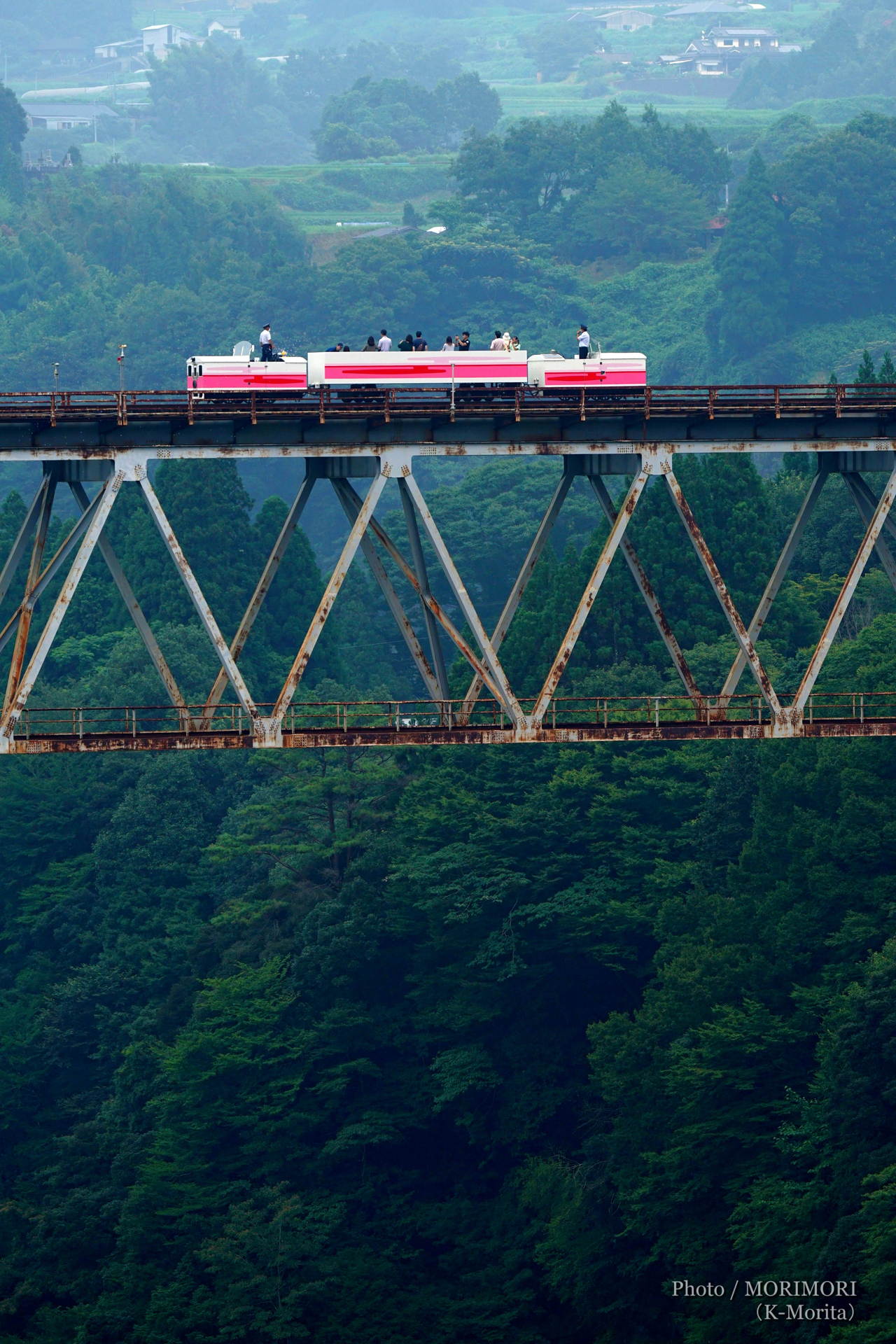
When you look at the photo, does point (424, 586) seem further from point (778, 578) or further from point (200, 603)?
point (778, 578)

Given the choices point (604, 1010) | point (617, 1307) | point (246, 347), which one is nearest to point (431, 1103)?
point (604, 1010)

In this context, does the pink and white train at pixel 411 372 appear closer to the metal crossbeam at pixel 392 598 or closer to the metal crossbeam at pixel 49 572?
the metal crossbeam at pixel 392 598

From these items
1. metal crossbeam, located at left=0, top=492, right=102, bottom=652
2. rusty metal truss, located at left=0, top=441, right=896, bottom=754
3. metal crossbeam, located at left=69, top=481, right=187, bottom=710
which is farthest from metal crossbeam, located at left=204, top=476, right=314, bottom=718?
metal crossbeam, located at left=0, top=492, right=102, bottom=652

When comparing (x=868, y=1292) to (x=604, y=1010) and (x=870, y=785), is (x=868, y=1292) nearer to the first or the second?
(x=870, y=785)

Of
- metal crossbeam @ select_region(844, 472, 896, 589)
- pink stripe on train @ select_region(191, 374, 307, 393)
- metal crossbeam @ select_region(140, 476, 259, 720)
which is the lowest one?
metal crossbeam @ select_region(140, 476, 259, 720)

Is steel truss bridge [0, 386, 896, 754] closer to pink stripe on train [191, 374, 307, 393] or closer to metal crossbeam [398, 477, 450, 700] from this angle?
metal crossbeam [398, 477, 450, 700]

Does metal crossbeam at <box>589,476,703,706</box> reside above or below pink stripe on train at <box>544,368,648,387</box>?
below

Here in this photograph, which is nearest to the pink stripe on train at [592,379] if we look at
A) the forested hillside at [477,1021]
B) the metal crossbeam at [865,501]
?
the metal crossbeam at [865,501]

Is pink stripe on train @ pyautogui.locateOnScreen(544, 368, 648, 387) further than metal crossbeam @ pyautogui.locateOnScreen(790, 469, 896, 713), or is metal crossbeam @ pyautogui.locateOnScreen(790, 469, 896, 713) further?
pink stripe on train @ pyautogui.locateOnScreen(544, 368, 648, 387)
